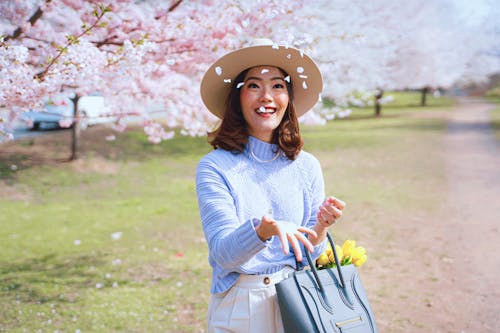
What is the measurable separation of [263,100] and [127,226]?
19.8ft

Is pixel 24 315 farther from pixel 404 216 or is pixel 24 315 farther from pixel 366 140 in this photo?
pixel 366 140

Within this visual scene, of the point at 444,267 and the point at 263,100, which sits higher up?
the point at 263,100

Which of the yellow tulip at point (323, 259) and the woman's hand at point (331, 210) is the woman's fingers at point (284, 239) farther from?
the yellow tulip at point (323, 259)

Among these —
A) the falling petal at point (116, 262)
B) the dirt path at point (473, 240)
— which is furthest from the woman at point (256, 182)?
the falling petal at point (116, 262)

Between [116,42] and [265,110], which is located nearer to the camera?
[265,110]

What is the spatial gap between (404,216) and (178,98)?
4052 mm

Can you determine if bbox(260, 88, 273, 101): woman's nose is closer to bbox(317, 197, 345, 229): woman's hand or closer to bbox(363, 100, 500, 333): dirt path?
bbox(317, 197, 345, 229): woman's hand

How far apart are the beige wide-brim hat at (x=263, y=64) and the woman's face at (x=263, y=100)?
0.04 m

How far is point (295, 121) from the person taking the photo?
2.16 metres

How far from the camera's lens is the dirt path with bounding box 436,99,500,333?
4.48 metres

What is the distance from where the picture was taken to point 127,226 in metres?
7.61

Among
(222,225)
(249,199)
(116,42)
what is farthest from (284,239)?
(116,42)

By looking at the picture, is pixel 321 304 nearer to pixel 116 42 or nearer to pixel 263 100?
pixel 263 100

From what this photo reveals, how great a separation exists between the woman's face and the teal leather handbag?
585 mm
